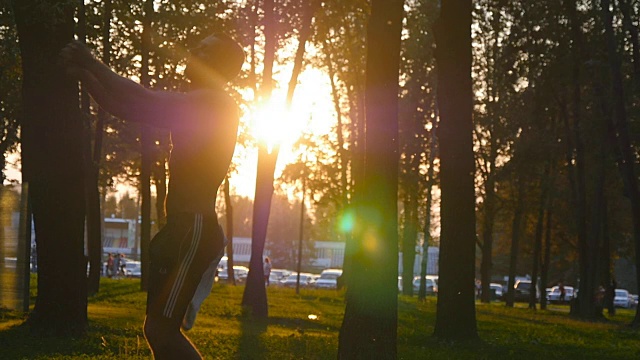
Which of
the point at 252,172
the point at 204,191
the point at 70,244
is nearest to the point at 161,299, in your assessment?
the point at 204,191

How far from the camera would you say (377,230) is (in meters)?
10.8

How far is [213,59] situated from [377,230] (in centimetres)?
548

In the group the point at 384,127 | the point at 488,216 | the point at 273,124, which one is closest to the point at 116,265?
the point at 488,216

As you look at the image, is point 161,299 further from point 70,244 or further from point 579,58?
point 579,58

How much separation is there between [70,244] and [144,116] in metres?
7.62

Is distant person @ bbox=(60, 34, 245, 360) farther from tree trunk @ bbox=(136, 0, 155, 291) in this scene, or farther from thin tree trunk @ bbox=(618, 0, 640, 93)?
thin tree trunk @ bbox=(618, 0, 640, 93)

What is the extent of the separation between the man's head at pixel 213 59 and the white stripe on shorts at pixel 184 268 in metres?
0.79

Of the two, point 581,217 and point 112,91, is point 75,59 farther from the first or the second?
point 581,217

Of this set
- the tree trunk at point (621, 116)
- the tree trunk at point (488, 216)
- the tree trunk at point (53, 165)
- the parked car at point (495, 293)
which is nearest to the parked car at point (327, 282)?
the parked car at point (495, 293)

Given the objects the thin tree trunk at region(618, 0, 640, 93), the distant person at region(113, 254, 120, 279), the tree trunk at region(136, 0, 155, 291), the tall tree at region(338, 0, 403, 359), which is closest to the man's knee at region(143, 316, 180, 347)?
the tall tree at region(338, 0, 403, 359)

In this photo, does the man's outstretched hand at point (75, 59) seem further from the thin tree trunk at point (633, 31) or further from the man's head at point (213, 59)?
the thin tree trunk at point (633, 31)

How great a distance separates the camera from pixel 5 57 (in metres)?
17.3

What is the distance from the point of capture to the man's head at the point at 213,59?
18.2ft

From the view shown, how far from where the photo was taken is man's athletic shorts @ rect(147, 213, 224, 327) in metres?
5.31
